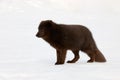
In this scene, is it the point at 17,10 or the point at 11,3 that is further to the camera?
the point at 11,3

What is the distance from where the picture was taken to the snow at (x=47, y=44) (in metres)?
6.91

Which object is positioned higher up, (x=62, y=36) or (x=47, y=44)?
(x=62, y=36)

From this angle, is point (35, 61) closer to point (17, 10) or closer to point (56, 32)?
point (56, 32)

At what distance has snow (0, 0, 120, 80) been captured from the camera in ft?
22.7

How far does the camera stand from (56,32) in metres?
7.98

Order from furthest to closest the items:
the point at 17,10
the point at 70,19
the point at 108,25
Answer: the point at 17,10 < the point at 70,19 < the point at 108,25

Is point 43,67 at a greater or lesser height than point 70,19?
lesser

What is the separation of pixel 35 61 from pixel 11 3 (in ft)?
44.3

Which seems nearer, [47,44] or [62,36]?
[62,36]

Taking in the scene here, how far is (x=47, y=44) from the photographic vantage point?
41.8 feet

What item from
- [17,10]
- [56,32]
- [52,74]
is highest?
[17,10]

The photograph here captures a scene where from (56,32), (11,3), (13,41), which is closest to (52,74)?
(56,32)

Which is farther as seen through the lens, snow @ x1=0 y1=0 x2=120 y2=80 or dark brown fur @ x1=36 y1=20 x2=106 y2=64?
dark brown fur @ x1=36 y1=20 x2=106 y2=64

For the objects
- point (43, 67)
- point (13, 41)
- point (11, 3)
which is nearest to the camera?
point (43, 67)
